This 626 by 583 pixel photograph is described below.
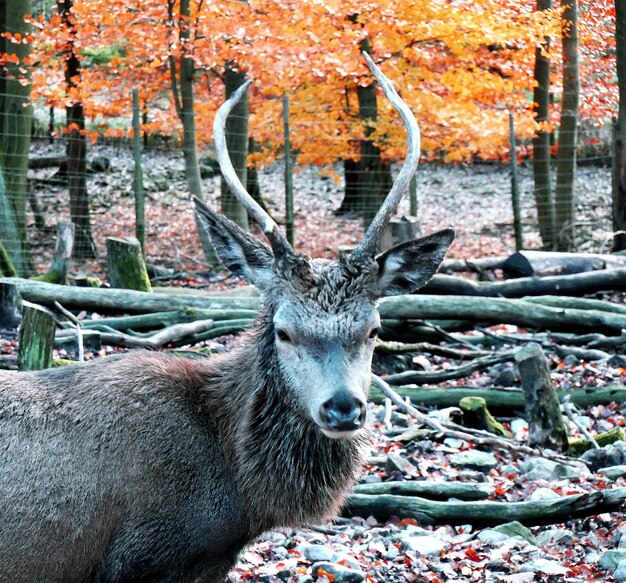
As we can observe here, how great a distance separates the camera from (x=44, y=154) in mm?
22859

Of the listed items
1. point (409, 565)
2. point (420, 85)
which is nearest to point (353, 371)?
point (409, 565)

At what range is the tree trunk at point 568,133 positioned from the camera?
55.4 ft

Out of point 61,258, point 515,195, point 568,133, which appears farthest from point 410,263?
point 568,133

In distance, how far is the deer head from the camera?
13.5ft

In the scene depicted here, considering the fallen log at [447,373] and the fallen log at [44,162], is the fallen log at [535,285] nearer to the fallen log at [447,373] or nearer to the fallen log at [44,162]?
the fallen log at [447,373]

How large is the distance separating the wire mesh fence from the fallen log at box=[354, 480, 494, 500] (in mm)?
9593

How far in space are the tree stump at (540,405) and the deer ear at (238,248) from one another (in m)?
3.15

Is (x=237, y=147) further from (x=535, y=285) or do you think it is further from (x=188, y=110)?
(x=535, y=285)

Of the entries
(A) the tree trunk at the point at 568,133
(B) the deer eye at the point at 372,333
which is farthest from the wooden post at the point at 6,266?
(A) the tree trunk at the point at 568,133

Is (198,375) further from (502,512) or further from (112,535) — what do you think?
(502,512)

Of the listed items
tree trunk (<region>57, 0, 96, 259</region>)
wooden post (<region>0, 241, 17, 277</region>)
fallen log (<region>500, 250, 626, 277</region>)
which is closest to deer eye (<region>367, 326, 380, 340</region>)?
fallen log (<region>500, 250, 626, 277</region>)

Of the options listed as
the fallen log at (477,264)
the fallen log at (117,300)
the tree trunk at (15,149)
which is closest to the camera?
the fallen log at (117,300)

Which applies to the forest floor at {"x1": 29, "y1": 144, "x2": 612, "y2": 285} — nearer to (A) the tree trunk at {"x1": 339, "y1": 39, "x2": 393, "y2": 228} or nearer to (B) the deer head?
(A) the tree trunk at {"x1": 339, "y1": 39, "x2": 393, "y2": 228}

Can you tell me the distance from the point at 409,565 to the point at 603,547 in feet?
3.93
